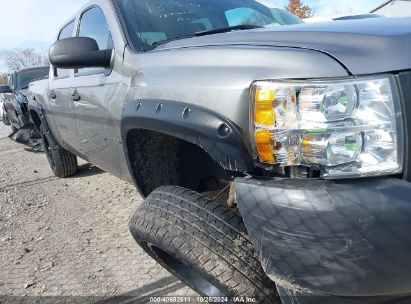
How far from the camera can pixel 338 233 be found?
4.24 ft

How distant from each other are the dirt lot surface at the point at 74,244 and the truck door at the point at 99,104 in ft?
2.10

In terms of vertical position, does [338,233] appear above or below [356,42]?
below

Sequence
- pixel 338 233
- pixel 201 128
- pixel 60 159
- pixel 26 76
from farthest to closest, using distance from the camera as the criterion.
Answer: pixel 26 76, pixel 60 159, pixel 201 128, pixel 338 233

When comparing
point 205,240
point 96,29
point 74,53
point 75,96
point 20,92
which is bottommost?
point 20,92

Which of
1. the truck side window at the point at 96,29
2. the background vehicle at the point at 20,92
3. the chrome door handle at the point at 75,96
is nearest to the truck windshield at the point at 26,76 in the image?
the background vehicle at the point at 20,92

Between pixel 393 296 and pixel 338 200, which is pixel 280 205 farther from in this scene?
pixel 393 296

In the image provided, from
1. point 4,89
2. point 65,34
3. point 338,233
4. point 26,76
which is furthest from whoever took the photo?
point 26,76

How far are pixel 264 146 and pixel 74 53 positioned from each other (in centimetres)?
150

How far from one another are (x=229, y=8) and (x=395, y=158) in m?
1.99

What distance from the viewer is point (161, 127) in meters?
1.90

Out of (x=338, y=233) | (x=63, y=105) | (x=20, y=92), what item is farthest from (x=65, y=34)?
(x=20, y=92)

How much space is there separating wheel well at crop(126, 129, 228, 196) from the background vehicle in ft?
23.2

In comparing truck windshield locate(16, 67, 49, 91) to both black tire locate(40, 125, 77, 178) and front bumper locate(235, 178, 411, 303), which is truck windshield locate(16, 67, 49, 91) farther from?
front bumper locate(235, 178, 411, 303)

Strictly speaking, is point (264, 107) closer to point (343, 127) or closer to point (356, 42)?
point (343, 127)
